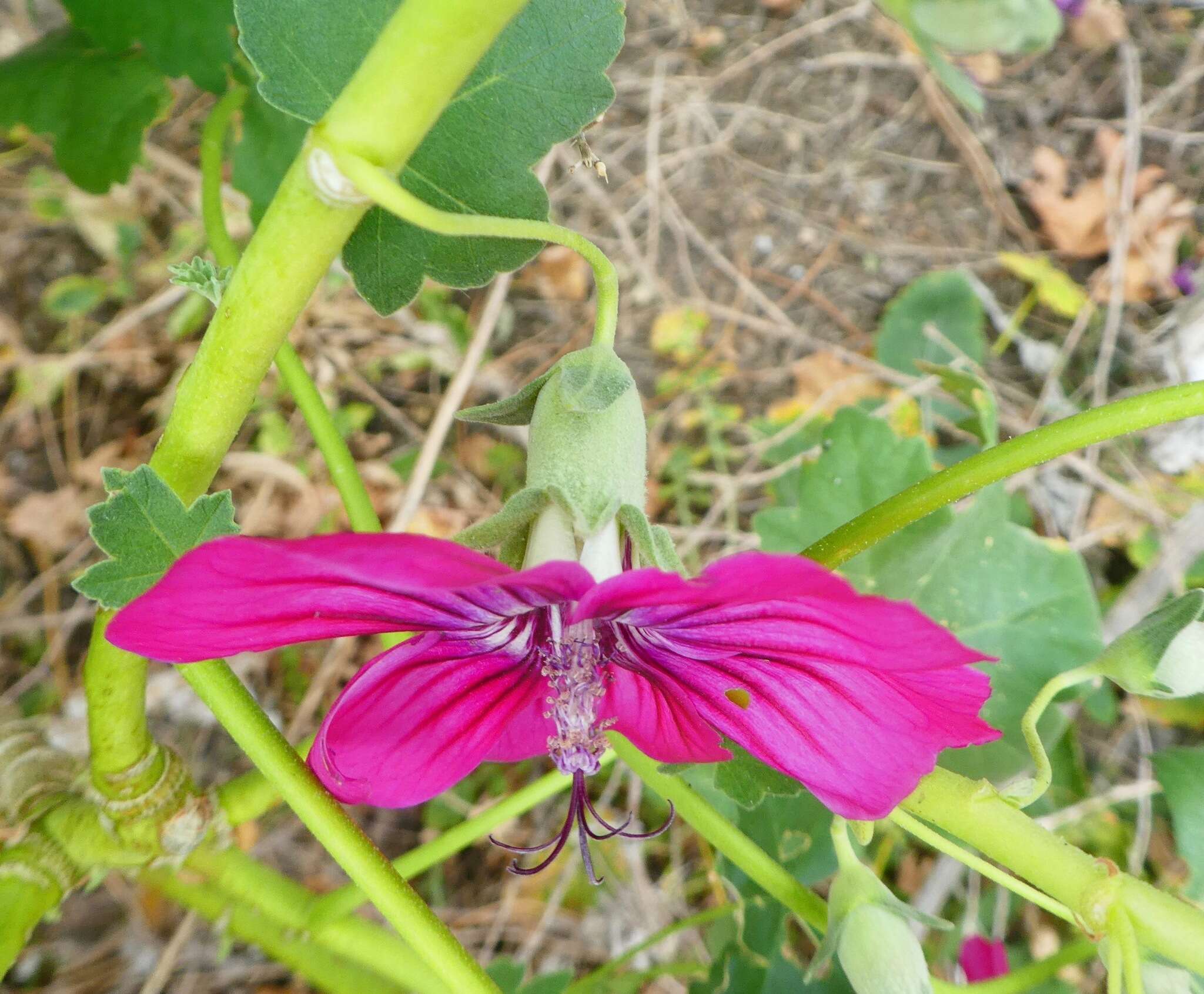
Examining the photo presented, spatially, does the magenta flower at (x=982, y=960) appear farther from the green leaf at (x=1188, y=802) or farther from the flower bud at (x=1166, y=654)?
the flower bud at (x=1166, y=654)

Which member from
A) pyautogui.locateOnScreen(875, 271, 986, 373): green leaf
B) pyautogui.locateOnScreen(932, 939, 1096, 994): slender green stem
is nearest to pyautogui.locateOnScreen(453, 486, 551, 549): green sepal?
pyautogui.locateOnScreen(932, 939, 1096, 994): slender green stem

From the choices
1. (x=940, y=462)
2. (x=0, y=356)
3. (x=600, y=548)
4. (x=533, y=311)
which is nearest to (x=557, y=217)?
(x=533, y=311)

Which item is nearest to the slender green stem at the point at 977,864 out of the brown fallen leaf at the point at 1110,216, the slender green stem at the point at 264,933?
the slender green stem at the point at 264,933

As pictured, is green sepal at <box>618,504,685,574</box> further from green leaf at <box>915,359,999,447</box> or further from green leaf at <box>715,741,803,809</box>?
green leaf at <box>915,359,999,447</box>

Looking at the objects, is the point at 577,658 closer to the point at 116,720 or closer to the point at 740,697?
the point at 740,697

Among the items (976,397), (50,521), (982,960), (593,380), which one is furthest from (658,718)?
(50,521)

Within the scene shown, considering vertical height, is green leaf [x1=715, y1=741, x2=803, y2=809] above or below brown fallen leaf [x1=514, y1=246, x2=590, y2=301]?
above
